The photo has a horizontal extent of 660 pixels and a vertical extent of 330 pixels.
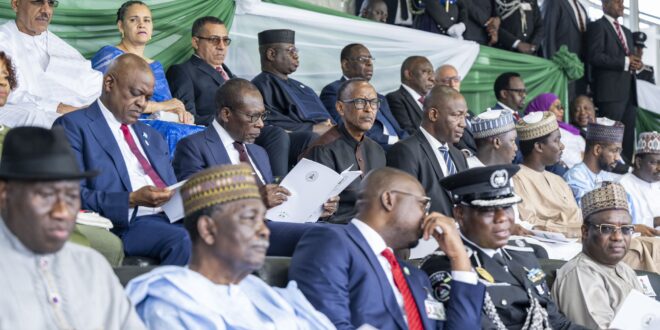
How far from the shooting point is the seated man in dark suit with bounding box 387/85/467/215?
6.47 meters

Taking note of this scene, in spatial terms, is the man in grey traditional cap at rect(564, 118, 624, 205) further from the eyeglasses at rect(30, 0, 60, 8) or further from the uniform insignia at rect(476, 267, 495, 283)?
the eyeglasses at rect(30, 0, 60, 8)

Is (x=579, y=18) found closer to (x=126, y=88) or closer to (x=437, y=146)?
(x=437, y=146)

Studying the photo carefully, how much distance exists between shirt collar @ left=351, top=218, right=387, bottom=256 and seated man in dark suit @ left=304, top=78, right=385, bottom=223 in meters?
1.89

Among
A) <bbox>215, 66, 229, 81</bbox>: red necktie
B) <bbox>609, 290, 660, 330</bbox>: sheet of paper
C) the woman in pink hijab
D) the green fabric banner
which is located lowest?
the woman in pink hijab

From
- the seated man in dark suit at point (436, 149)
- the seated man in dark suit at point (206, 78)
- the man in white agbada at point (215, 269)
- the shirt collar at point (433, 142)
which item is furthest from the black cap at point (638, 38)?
the man in white agbada at point (215, 269)

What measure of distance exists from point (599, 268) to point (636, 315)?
1.74ft

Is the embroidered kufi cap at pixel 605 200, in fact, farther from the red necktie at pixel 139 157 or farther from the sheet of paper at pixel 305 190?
the red necktie at pixel 139 157

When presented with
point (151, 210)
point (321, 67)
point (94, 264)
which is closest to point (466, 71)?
point (321, 67)

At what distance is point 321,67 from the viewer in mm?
9383

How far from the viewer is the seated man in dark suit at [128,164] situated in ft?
15.7

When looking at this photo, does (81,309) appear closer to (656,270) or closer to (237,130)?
(237,130)

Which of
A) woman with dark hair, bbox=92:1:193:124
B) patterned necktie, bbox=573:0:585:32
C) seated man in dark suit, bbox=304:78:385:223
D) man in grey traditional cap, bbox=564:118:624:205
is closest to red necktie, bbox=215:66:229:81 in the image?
woman with dark hair, bbox=92:1:193:124

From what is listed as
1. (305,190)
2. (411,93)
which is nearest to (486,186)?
(305,190)

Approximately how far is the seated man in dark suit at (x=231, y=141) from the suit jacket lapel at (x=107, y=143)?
0.56 m
